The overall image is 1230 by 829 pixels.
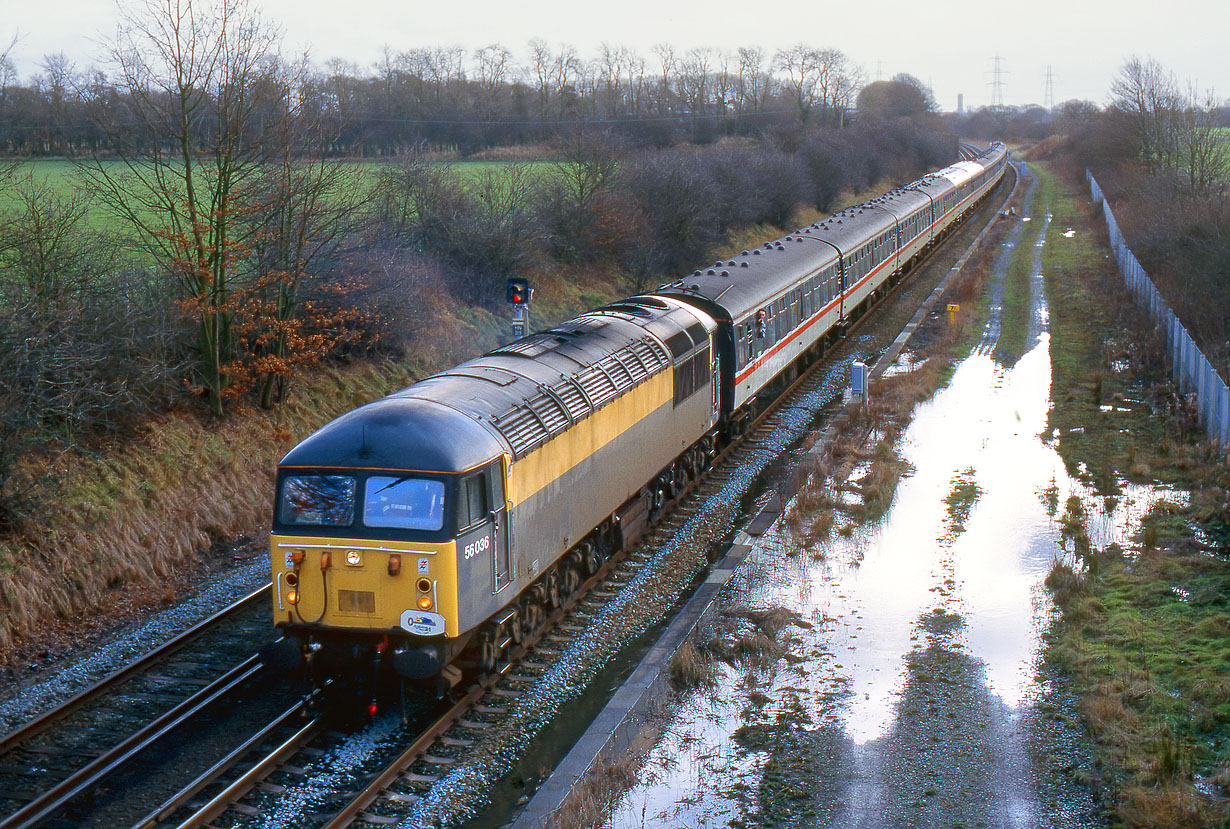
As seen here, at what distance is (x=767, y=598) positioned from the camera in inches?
547

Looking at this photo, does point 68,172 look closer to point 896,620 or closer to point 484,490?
point 484,490

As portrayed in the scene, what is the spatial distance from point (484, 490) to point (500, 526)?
53cm

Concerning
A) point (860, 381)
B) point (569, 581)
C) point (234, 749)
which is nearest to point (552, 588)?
point (569, 581)

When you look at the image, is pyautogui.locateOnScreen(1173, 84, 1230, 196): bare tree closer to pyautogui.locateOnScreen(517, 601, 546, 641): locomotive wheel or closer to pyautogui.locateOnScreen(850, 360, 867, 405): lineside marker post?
pyautogui.locateOnScreen(850, 360, 867, 405): lineside marker post

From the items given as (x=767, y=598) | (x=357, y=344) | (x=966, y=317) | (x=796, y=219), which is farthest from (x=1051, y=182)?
(x=767, y=598)

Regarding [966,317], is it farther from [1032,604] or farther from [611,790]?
[611,790]

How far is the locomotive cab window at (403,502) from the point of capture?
395 inches

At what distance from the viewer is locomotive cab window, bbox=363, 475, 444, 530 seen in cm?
1002

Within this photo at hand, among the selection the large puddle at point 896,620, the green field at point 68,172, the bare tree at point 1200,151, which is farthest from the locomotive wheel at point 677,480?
the bare tree at point 1200,151

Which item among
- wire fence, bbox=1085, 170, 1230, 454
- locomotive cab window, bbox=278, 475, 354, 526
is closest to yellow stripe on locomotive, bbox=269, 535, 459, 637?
locomotive cab window, bbox=278, 475, 354, 526

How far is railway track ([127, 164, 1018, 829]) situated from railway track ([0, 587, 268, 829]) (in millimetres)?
1038

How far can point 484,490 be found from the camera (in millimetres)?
A: 10523

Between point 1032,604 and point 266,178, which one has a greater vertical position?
point 266,178

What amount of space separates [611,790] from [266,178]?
14.1 m
